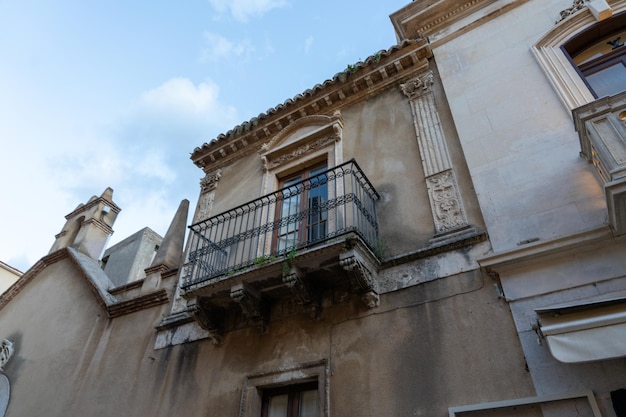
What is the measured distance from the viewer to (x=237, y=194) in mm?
8359

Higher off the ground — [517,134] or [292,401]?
[517,134]

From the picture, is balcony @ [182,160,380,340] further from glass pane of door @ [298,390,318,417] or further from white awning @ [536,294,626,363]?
white awning @ [536,294,626,363]

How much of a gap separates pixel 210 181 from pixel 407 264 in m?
5.35

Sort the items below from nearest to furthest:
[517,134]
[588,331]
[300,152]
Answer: [588,331] < [517,134] < [300,152]

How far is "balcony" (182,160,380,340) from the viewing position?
5168 mm

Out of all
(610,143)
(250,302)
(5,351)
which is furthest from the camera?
(5,351)

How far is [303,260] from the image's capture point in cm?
528

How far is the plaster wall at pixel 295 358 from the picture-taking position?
431 centimetres

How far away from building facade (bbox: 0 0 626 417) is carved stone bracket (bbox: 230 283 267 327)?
0.09ft

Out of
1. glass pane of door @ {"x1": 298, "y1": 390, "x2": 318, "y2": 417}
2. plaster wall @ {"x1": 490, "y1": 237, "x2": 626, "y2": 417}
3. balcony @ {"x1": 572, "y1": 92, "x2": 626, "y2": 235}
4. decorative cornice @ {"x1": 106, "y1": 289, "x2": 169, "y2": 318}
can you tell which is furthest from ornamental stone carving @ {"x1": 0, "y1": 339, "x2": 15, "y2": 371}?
balcony @ {"x1": 572, "y1": 92, "x2": 626, "y2": 235}

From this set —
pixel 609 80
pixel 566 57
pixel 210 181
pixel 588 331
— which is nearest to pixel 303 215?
pixel 210 181

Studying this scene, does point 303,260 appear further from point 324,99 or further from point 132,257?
point 132,257

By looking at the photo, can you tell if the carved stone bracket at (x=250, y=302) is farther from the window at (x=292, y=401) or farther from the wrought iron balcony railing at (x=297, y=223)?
the window at (x=292, y=401)

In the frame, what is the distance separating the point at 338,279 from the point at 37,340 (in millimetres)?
7082
